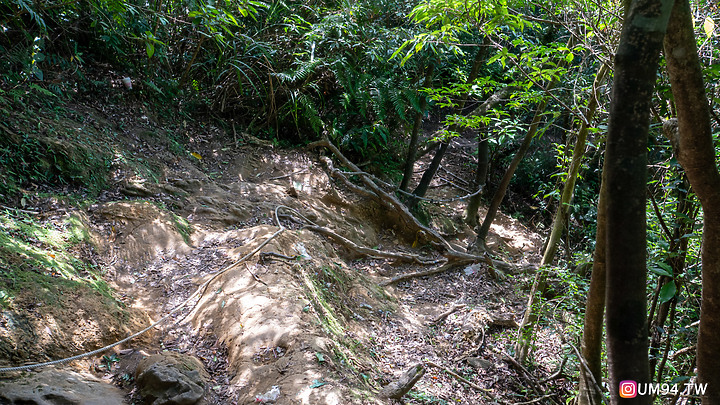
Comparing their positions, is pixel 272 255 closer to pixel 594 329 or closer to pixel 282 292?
pixel 282 292

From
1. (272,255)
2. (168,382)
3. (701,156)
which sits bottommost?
(168,382)

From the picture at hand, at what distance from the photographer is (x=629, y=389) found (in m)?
1.07

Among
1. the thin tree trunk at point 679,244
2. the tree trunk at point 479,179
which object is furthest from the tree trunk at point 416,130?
the thin tree trunk at point 679,244

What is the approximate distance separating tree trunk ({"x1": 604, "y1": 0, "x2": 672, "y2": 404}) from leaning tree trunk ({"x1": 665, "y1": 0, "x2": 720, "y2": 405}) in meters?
0.55

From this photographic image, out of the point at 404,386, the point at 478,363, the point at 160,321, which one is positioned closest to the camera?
the point at 404,386

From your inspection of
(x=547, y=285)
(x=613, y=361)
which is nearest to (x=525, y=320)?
(x=547, y=285)

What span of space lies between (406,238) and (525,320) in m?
3.33

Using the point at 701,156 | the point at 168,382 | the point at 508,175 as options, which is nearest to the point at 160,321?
the point at 168,382

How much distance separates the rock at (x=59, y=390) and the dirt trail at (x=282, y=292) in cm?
20

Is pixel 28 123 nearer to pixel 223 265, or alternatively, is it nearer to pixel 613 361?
pixel 223 265

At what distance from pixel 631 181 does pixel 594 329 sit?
5.86 ft

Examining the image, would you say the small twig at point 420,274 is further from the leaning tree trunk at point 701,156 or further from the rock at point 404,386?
the leaning tree trunk at point 701,156

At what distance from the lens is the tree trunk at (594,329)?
2248 mm

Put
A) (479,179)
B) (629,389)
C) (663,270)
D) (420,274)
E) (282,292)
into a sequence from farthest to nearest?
(479,179) → (420,274) → (282,292) → (663,270) → (629,389)
